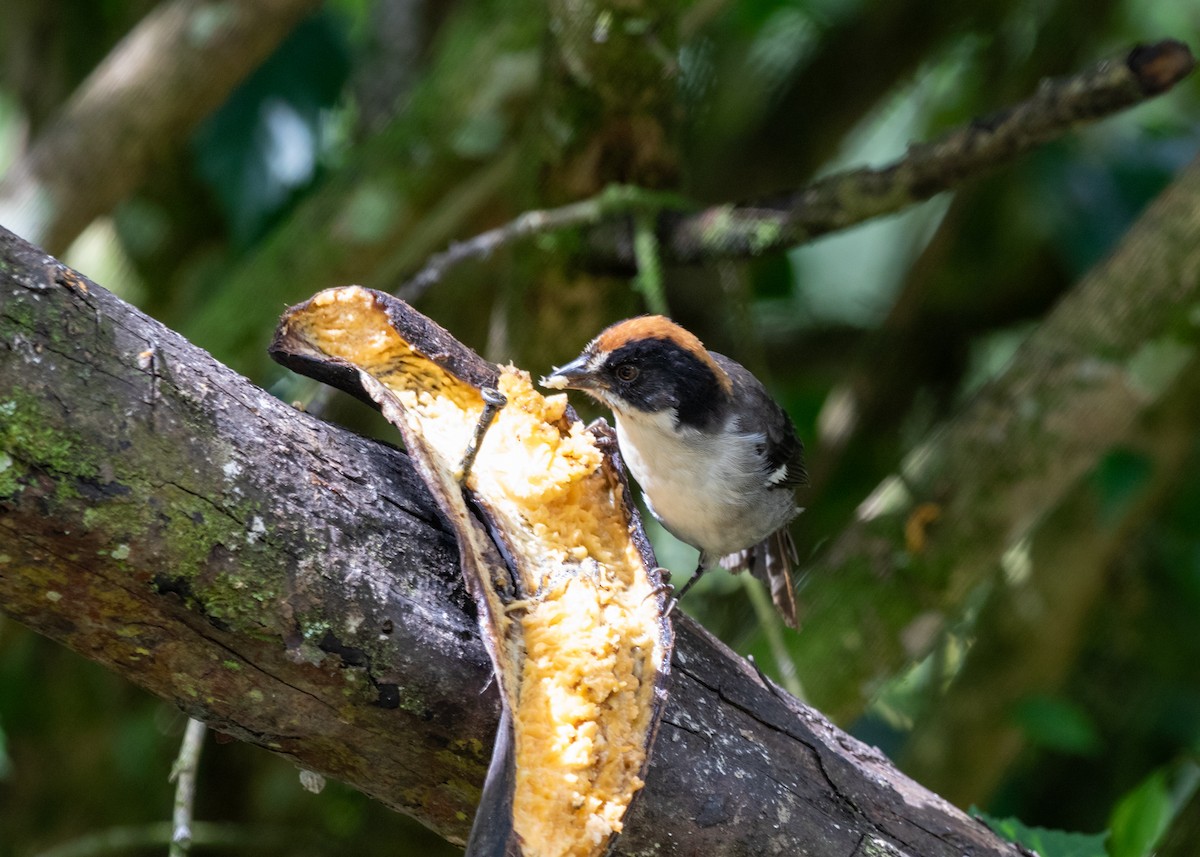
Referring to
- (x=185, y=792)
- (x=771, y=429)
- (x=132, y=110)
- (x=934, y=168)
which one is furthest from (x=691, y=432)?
(x=132, y=110)

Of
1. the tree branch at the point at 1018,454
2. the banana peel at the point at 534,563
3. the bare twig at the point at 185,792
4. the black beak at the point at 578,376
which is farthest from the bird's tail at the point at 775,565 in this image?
the bare twig at the point at 185,792

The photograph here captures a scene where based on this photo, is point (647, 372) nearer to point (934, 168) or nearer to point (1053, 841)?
point (934, 168)

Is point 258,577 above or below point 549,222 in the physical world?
below

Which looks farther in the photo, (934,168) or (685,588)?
(934,168)

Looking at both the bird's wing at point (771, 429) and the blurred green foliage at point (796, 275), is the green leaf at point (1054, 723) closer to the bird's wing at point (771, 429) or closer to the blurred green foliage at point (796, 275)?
the blurred green foliage at point (796, 275)

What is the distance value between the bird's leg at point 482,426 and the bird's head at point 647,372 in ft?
3.36

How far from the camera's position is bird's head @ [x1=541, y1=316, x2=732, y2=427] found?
9.46ft

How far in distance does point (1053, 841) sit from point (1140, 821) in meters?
0.51

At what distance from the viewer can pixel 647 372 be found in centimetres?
295

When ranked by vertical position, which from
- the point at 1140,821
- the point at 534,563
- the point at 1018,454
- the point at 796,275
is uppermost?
the point at 796,275

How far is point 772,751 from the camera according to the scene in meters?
2.00

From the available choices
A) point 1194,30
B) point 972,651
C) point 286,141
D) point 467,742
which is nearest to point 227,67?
point 286,141

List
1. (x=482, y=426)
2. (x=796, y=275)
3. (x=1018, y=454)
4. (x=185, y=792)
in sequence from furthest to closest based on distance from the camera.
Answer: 1. (x=796, y=275)
2. (x=1018, y=454)
3. (x=185, y=792)
4. (x=482, y=426)

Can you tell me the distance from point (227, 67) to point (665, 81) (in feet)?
5.28
